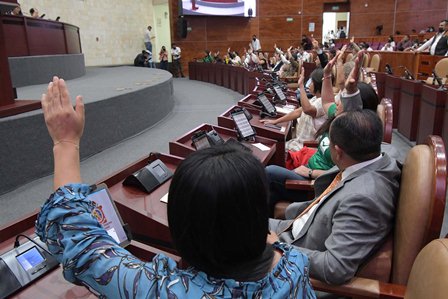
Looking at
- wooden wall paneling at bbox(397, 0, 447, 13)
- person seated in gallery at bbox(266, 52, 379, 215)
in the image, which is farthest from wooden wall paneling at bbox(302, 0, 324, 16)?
person seated in gallery at bbox(266, 52, 379, 215)

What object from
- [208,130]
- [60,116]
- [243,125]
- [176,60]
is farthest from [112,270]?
[176,60]

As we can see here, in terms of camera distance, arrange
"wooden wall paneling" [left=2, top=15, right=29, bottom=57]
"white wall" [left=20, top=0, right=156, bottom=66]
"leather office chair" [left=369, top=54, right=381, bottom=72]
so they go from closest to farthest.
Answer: "wooden wall paneling" [left=2, top=15, right=29, bottom=57] → "leather office chair" [left=369, top=54, right=381, bottom=72] → "white wall" [left=20, top=0, right=156, bottom=66]

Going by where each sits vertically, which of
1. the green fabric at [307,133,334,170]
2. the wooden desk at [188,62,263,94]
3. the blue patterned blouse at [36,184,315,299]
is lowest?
the wooden desk at [188,62,263,94]

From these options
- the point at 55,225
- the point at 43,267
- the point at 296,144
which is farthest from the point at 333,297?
the point at 296,144

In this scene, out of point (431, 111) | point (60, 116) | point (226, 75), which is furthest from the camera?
point (226, 75)

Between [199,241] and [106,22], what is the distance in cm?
1367

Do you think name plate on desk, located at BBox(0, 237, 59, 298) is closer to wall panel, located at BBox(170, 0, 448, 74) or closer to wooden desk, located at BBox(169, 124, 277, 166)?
wooden desk, located at BBox(169, 124, 277, 166)

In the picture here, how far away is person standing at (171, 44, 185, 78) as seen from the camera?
557 inches

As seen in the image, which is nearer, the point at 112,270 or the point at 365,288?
the point at 112,270

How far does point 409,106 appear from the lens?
4.48m

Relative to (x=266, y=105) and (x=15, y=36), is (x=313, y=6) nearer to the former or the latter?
(x=15, y=36)

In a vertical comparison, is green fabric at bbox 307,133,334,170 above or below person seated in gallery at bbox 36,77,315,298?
below

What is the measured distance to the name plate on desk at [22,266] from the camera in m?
0.94

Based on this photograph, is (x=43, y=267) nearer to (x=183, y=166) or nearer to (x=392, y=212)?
(x=183, y=166)
